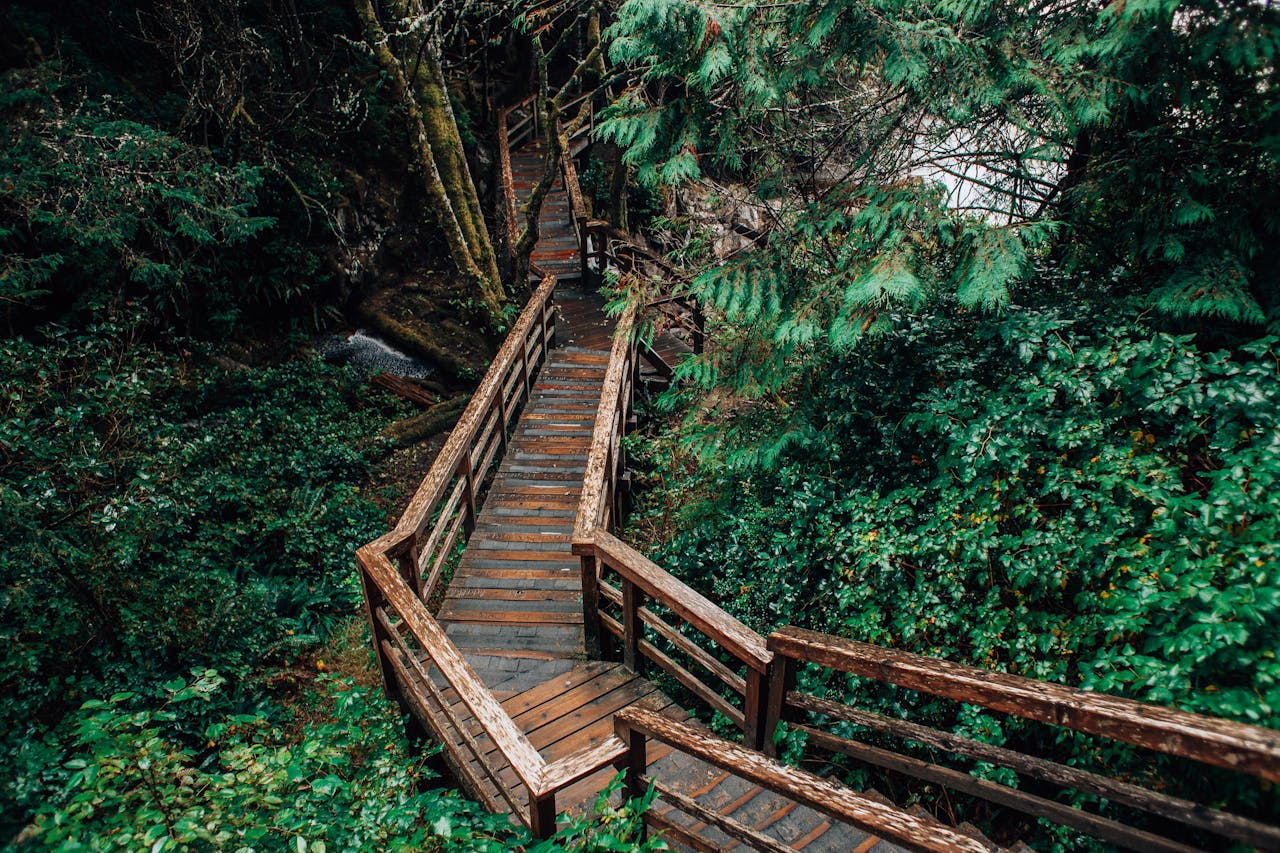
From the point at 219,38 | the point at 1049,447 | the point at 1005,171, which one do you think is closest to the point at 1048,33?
the point at 1005,171

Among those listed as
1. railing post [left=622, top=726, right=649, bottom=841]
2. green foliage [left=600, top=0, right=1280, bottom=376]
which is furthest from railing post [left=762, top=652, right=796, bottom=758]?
green foliage [left=600, top=0, right=1280, bottom=376]

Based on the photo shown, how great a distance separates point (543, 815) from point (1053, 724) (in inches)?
91.5

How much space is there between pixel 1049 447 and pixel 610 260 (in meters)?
9.29

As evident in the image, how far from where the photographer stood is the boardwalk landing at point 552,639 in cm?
394

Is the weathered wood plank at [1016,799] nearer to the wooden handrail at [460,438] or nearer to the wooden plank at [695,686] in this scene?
the wooden plank at [695,686]

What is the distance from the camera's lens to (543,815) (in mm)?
3332

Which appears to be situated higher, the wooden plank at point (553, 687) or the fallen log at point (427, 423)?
the fallen log at point (427, 423)

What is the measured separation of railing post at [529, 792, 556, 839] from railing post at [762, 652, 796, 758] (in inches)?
50.8

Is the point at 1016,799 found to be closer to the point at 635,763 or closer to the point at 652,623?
the point at 635,763

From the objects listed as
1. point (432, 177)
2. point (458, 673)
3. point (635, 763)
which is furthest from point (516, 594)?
point (432, 177)

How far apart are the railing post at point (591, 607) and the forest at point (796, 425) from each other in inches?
43.2

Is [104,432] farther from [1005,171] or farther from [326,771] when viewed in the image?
[1005,171]

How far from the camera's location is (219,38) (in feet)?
30.6

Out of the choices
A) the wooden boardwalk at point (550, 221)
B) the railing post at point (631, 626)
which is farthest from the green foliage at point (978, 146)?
the wooden boardwalk at point (550, 221)
